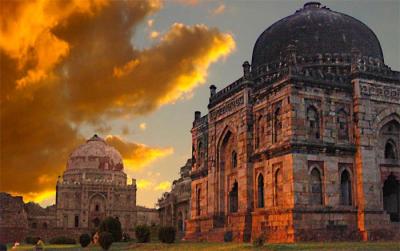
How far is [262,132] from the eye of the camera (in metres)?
31.8

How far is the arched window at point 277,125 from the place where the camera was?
2983 cm

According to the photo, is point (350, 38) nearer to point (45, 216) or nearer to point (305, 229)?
point (305, 229)

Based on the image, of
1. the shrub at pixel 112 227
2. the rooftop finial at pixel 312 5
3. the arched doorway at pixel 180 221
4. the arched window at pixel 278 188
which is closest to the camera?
the arched window at pixel 278 188

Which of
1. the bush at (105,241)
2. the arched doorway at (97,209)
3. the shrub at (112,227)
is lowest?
the bush at (105,241)

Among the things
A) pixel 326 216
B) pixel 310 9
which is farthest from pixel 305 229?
pixel 310 9

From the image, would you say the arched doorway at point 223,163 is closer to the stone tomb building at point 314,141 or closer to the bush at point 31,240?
the stone tomb building at point 314,141

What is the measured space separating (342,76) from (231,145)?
28.3ft

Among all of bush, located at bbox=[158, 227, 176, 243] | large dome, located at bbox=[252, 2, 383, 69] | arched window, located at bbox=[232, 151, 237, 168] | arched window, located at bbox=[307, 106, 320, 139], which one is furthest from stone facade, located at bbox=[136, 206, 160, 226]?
arched window, located at bbox=[307, 106, 320, 139]

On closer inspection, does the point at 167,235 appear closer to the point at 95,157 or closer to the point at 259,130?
the point at 259,130

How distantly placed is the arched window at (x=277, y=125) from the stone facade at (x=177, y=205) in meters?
26.7

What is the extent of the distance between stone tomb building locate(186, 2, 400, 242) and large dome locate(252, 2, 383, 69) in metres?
0.07

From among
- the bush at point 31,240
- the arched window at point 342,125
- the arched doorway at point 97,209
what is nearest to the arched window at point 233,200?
the arched window at point 342,125

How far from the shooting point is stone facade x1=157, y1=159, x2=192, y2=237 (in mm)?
57000

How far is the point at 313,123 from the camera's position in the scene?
96.4 feet
